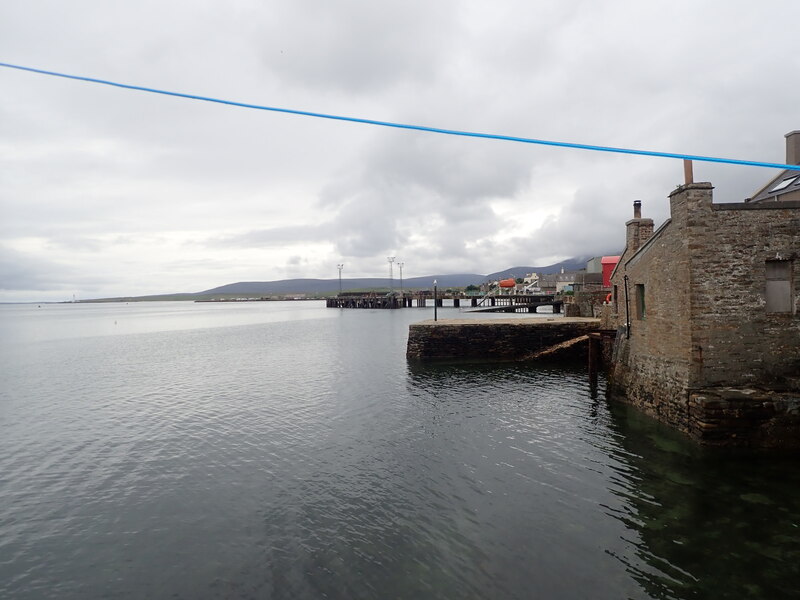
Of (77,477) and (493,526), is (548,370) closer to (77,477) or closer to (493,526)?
(493,526)

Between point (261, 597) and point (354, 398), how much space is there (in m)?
14.4

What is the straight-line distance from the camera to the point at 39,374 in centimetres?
3150

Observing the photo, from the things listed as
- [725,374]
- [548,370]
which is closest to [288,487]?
[725,374]

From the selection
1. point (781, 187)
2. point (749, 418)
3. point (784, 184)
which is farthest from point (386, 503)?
point (784, 184)

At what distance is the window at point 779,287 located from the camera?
1291 cm

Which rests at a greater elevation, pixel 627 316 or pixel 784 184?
pixel 784 184

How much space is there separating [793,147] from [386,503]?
108ft

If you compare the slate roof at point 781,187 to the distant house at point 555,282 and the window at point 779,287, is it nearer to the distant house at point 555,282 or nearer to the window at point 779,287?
the window at point 779,287

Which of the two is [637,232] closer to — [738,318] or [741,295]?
[741,295]

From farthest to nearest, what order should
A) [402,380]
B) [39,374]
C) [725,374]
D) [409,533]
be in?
[39,374], [402,380], [725,374], [409,533]

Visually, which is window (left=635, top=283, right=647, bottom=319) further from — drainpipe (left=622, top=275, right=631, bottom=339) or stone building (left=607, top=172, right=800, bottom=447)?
stone building (left=607, top=172, right=800, bottom=447)

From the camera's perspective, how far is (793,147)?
27.5 metres

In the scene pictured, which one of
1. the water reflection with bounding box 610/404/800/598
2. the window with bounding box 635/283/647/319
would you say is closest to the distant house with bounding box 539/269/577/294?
the window with bounding box 635/283/647/319

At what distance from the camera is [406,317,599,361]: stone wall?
1217 inches
